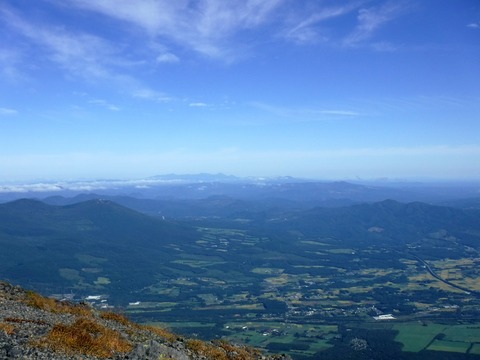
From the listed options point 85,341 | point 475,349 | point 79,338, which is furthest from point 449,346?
point 79,338

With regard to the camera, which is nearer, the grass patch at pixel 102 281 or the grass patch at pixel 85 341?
the grass patch at pixel 85 341

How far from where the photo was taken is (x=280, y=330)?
88.4 meters

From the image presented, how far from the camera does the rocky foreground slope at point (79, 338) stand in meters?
15.5

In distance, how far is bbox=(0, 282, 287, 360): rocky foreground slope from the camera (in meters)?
15.5

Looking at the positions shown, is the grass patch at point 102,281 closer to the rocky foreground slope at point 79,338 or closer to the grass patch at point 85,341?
the rocky foreground slope at point 79,338

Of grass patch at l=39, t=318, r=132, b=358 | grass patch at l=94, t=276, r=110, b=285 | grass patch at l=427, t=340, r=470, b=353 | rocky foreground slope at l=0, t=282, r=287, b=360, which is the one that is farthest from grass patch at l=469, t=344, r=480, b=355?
grass patch at l=94, t=276, r=110, b=285

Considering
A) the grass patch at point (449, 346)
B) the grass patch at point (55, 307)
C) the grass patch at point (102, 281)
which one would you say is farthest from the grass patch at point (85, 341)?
the grass patch at point (102, 281)

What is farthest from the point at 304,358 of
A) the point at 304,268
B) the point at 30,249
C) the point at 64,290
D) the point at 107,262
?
the point at 30,249

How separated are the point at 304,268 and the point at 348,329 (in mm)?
84469

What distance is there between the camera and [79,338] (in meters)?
16.9

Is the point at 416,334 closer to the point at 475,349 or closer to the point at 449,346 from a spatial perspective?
the point at 449,346

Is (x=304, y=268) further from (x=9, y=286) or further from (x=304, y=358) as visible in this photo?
(x=9, y=286)

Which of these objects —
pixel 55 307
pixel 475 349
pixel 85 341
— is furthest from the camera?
pixel 475 349

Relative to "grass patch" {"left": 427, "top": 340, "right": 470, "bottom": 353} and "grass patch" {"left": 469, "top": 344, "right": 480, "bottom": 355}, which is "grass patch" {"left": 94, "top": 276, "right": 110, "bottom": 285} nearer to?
"grass patch" {"left": 427, "top": 340, "right": 470, "bottom": 353}
